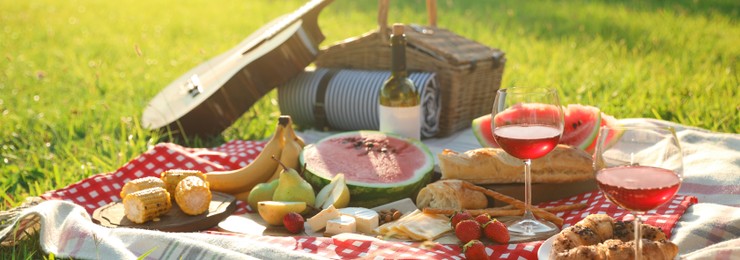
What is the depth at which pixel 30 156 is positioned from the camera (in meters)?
5.06

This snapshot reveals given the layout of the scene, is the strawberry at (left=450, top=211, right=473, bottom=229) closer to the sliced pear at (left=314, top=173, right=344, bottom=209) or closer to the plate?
the plate

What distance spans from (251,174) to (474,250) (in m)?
1.52

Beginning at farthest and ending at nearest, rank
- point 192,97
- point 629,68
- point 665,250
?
point 629,68
point 192,97
point 665,250

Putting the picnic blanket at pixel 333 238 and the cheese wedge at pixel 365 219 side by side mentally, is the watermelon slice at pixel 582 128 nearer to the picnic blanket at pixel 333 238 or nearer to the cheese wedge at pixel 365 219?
the picnic blanket at pixel 333 238

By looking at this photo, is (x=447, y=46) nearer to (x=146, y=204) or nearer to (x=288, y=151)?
(x=288, y=151)

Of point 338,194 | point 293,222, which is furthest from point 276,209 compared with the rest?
point 338,194

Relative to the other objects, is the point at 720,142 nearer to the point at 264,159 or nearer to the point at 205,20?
the point at 264,159

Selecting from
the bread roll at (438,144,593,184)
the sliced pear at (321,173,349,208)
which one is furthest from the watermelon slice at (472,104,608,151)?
the sliced pear at (321,173,349,208)

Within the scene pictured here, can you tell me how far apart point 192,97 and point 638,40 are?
5.11 meters

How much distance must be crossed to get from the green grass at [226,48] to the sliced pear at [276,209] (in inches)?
35.1

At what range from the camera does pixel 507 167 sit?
369 cm

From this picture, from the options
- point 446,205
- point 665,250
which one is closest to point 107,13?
point 446,205

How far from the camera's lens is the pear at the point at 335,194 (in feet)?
12.2

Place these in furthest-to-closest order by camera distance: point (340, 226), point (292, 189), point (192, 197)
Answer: point (292, 189)
point (192, 197)
point (340, 226)
